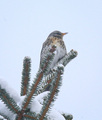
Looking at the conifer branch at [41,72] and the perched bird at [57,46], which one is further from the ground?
the perched bird at [57,46]

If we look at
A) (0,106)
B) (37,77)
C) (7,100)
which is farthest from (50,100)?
(0,106)

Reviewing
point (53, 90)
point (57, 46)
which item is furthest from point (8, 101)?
point (57, 46)

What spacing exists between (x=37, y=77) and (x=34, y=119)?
0.91 ft

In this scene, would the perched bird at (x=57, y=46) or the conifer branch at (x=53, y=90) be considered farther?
the perched bird at (x=57, y=46)

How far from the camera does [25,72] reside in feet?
4.48

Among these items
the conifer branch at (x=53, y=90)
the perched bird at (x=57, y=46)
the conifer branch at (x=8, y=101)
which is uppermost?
the perched bird at (x=57, y=46)

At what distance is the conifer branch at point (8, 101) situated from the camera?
1.16m

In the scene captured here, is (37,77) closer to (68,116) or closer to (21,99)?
(21,99)

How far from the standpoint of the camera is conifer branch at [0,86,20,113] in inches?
45.5

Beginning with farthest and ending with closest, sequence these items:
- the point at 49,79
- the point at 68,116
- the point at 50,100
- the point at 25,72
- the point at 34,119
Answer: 1. the point at 49,79
2. the point at 68,116
3. the point at 25,72
4. the point at 34,119
5. the point at 50,100

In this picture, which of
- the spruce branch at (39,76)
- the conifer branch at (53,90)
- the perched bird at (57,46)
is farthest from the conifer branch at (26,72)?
the perched bird at (57,46)

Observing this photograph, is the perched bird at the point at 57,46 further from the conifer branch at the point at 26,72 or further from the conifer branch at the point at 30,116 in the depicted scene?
the conifer branch at the point at 30,116

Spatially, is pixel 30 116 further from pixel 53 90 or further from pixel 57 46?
pixel 57 46

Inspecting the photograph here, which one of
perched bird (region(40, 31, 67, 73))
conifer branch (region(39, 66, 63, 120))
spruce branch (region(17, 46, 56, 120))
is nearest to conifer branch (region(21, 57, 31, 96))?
spruce branch (region(17, 46, 56, 120))
